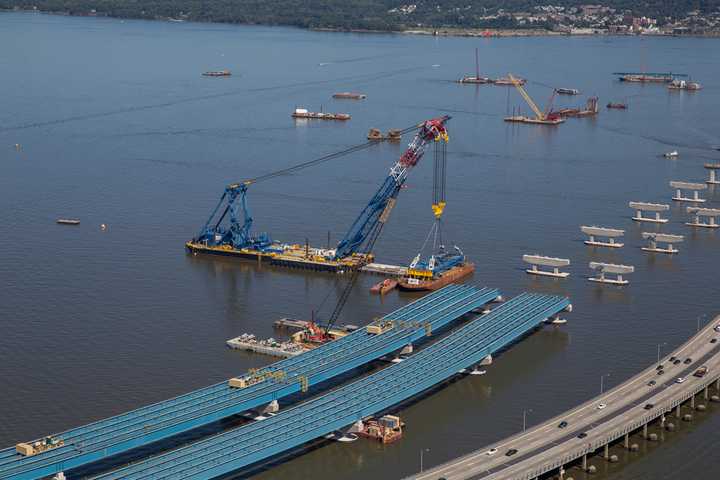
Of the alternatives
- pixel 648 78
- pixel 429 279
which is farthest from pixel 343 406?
pixel 648 78

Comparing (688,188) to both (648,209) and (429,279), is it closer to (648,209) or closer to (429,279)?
(648,209)

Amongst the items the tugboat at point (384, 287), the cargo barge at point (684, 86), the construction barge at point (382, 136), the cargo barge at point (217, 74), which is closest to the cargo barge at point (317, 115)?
the construction barge at point (382, 136)

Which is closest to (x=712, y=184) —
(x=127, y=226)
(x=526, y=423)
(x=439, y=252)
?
(x=439, y=252)

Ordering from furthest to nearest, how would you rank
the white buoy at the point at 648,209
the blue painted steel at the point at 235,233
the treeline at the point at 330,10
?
the treeline at the point at 330,10
the white buoy at the point at 648,209
the blue painted steel at the point at 235,233

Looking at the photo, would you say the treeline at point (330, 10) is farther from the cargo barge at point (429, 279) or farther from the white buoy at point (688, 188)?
the cargo barge at point (429, 279)

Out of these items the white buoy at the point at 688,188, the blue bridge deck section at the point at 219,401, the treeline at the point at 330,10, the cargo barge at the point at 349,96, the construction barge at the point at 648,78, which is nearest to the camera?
the blue bridge deck section at the point at 219,401

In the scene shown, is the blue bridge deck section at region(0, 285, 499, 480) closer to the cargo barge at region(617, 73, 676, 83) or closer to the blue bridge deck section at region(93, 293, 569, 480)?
the blue bridge deck section at region(93, 293, 569, 480)

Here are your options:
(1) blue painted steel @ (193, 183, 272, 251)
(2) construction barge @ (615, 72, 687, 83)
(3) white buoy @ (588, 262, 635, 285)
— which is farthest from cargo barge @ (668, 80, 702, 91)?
(1) blue painted steel @ (193, 183, 272, 251)
